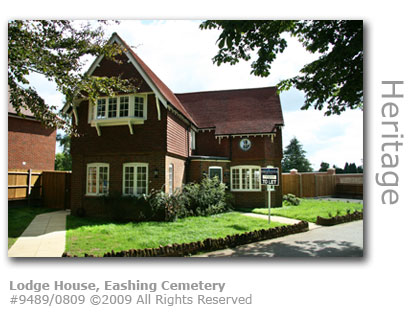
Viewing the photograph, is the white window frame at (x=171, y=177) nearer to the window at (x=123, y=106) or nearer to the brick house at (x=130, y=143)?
the brick house at (x=130, y=143)

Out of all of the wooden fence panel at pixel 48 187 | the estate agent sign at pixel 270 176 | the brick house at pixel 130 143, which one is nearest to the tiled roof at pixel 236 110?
the brick house at pixel 130 143

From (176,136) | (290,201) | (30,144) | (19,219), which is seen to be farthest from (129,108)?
(290,201)

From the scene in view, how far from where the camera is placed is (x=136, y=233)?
21.7 feet

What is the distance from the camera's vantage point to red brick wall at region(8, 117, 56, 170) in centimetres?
1105

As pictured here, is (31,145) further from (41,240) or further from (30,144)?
(41,240)

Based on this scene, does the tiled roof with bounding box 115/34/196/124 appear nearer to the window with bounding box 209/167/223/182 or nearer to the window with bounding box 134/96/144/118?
the window with bounding box 134/96/144/118

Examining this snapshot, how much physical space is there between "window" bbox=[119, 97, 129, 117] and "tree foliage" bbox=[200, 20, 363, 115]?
4457 millimetres

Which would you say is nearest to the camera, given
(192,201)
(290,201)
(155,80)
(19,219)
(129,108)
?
(19,219)

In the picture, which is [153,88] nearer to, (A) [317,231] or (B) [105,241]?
(B) [105,241]

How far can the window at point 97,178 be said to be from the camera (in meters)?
9.39

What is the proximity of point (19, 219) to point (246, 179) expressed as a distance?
32.7 ft
